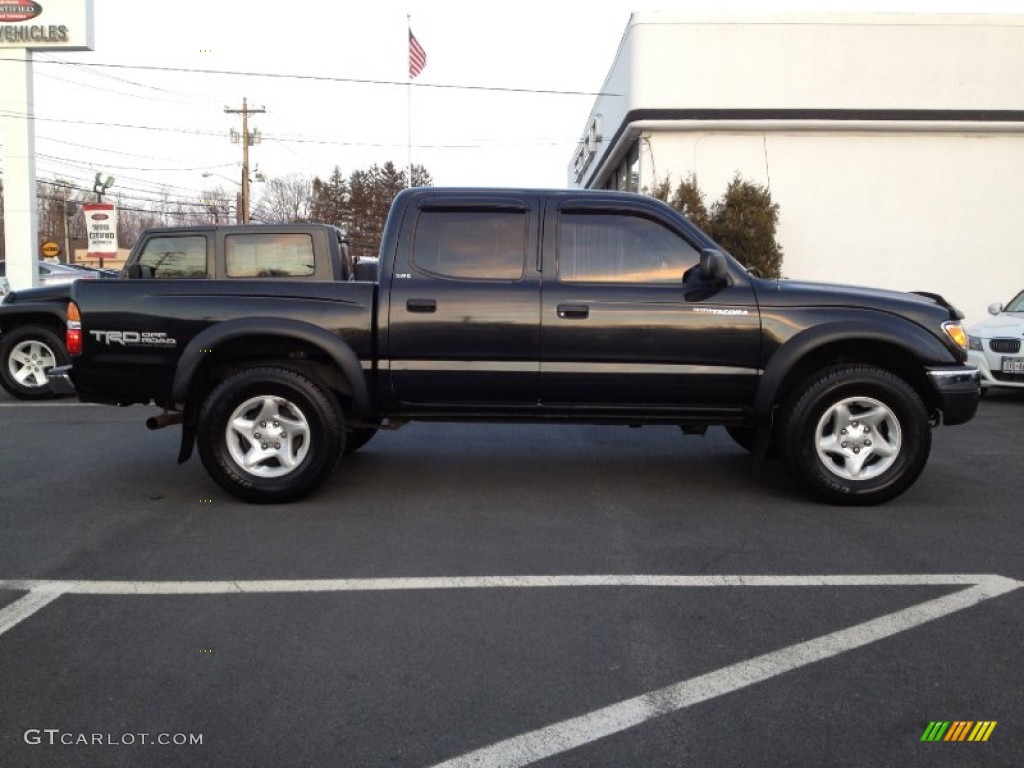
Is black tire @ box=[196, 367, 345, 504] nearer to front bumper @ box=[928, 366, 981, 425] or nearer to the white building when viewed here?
front bumper @ box=[928, 366, 981, 425]

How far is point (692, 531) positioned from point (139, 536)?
3.25 m

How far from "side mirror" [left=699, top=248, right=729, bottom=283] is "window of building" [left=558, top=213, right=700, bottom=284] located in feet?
0.81

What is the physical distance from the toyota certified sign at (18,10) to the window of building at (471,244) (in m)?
20.3

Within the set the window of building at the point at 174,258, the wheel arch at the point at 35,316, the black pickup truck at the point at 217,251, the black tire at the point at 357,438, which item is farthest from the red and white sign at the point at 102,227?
the black tire at the point at 357,438

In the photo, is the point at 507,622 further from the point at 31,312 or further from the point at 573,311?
the point at 31,312

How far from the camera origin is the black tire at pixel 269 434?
5609 millimetres

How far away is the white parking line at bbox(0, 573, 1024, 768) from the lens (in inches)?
114

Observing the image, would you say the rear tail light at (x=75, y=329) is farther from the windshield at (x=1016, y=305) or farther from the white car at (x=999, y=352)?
the windshield at (x=1016, y=305)

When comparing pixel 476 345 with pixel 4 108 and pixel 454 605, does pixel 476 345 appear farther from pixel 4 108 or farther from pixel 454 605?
pixel 4 108

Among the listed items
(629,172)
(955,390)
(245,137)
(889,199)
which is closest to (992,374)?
(955,390)

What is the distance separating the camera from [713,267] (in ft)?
18.0

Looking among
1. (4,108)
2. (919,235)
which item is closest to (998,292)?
(919,235)

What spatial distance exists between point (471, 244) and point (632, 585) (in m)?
2.63

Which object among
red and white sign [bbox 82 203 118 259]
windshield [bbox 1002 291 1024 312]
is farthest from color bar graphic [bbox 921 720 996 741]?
red and white sign [bbox 82 203 118 259]
